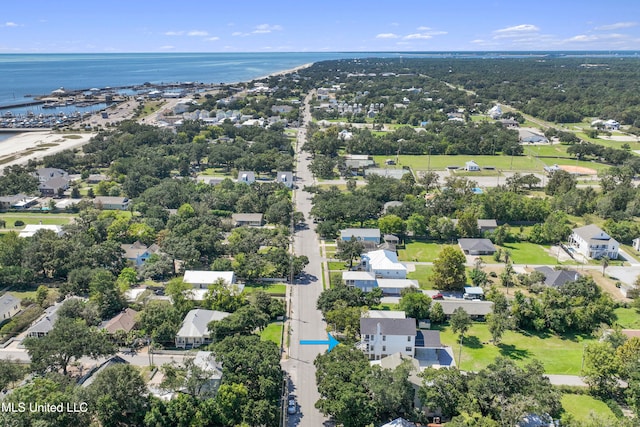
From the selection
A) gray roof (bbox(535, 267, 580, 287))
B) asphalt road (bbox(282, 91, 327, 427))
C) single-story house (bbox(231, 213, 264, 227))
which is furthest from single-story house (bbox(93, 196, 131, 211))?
gray roof (bbox(535, 267, 580, 287))

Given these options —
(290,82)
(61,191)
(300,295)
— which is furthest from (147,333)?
(290,82)

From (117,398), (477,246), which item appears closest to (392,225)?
(477,246)

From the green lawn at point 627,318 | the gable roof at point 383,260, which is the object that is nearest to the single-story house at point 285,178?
A: the gable roof at point 383,260

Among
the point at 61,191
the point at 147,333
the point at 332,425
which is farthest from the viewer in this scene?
the point at 61,191

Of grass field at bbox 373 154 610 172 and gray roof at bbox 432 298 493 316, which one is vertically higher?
gray roof at bbox 432 298 493 316

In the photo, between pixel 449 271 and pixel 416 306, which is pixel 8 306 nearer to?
pixel 416 306

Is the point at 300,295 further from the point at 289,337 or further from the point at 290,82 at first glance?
the point at 290,82

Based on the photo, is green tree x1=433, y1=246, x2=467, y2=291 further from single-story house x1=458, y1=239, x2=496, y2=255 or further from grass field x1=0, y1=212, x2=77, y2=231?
grass field x1=0, y1=212, x2=77, y2=231
